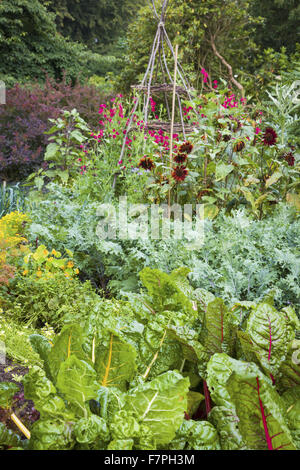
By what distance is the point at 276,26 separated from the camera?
42.5 feet

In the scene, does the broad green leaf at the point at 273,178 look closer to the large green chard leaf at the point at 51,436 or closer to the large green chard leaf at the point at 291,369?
the large green chard leaf at the point at 291,369

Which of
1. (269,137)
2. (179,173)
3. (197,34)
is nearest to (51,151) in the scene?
(179,173)

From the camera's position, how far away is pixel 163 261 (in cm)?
240

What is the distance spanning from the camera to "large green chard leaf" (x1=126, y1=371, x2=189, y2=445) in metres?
0.59

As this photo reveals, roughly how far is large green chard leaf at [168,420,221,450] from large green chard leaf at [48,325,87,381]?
0.21 meters

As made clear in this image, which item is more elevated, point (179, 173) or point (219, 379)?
point (179, 173)

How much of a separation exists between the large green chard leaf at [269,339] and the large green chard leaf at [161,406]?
0.59ft

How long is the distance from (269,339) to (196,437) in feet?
0.72

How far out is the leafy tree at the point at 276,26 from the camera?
1263cm

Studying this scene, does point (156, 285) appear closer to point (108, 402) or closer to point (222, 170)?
point (108, 402)

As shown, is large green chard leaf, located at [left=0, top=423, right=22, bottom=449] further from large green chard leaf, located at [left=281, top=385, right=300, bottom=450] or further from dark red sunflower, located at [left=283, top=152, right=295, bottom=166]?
dark red sunflower, located at [left=283, top=152, right=295, bottom=166]

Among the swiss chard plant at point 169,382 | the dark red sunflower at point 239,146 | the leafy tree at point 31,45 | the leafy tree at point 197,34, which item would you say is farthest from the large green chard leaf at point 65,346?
the leafy tree at point 31,45

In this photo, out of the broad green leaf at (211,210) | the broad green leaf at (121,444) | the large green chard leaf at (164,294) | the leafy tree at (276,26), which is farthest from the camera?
the leafy tree at (276,26)
